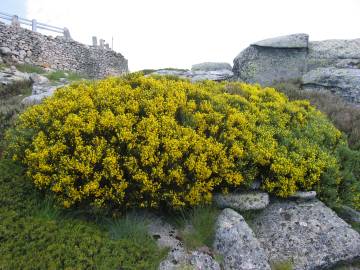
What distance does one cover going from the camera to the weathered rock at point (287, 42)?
15.5 m

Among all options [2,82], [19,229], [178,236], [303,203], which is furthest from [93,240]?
[2,82]

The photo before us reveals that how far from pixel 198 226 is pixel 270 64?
11.8 metres

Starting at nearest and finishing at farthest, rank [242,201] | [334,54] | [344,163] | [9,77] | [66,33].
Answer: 1. [242,201]
2. [344,163]
3. [9,77]
4. [334,54]
5. [66,33]

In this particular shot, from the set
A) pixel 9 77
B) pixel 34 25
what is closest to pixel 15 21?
pixel 34 25

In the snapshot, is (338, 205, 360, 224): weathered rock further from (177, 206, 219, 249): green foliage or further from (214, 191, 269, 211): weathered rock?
(177, 206, 219, 249): green foliage

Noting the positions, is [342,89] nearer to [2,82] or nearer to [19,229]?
[19,229]

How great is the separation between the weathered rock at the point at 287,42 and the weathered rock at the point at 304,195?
36.6ft

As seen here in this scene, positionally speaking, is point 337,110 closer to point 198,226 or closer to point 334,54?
point 198,226

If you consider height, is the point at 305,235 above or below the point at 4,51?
below

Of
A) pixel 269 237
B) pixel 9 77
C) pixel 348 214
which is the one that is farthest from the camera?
pixel 9 77

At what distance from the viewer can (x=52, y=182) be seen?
4.81 m

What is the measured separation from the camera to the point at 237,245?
184 inches

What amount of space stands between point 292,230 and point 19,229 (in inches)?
153

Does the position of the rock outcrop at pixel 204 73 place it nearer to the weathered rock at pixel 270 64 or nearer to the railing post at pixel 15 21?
the weathered rock at pixel 270 64
